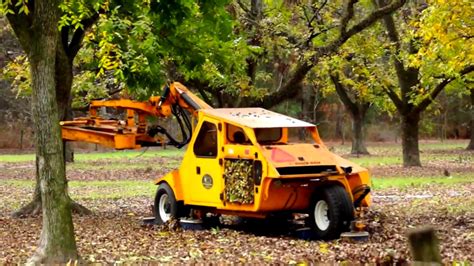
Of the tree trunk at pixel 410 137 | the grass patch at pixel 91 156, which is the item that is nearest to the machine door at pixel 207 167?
the tree trunk at pixel 410 137

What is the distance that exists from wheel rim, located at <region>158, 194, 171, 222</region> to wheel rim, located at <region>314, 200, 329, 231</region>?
3.30m

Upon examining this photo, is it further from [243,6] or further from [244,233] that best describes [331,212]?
[243,6]

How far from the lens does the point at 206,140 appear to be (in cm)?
1594

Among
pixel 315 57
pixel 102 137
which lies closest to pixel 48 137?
pixel 102 137

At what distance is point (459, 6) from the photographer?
15.0 meters

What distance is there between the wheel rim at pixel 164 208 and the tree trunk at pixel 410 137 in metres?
21.0

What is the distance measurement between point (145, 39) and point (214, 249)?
7.20 m

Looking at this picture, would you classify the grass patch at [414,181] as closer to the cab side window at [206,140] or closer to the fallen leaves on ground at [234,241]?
the fallen leaves on ground at [234,241]

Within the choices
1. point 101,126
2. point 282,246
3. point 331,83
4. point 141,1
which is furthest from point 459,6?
point 331,83

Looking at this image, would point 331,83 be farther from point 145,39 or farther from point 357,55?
point 145,39

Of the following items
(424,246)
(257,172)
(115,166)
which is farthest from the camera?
(115,166)

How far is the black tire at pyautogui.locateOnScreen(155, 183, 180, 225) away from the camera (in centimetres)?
1620

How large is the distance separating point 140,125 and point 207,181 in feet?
8.73

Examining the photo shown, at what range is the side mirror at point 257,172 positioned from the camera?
14312 mm
